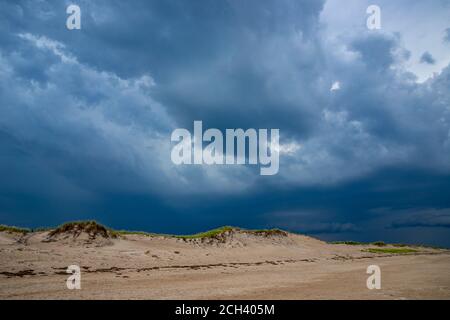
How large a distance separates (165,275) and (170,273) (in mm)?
969

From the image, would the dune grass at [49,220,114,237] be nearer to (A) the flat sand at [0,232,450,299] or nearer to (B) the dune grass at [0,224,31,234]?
(A) the flat sand at [0,232,450,299]

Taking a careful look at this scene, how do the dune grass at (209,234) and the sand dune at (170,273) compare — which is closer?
the sand dune at (170,273)

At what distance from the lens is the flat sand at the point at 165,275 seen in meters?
12.6

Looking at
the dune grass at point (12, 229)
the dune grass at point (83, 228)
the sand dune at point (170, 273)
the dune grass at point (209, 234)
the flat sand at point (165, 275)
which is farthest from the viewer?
the dune grass at point (209, 234)

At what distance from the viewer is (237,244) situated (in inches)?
1508

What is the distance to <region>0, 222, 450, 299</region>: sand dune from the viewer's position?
12711 millimetres

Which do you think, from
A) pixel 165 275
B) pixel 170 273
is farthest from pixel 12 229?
pixel 165 275

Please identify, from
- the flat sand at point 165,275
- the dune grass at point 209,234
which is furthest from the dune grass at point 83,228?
the dune grass at point 209,234

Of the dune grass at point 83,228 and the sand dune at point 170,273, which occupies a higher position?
the dune grass at point 83,228

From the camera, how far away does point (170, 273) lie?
19.7 meters

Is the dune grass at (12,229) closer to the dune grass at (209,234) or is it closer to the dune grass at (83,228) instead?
the dune grass at (83,228)
